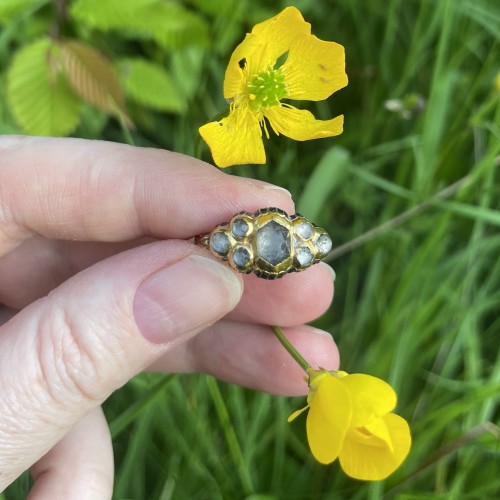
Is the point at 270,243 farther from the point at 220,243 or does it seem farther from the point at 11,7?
the point at 11,7

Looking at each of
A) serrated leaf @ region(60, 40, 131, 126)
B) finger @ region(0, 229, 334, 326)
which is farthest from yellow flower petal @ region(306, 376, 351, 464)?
serrated leaf @ region(60, 40, 131, 126)

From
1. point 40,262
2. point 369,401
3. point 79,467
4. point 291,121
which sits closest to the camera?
point 369,401

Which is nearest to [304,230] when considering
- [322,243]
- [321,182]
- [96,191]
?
[322,243]

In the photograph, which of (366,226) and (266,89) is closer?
(266,89)

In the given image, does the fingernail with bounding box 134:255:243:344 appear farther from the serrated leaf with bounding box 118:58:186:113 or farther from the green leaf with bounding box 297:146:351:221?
the serrated leaf with bounding box 118:58:186:113

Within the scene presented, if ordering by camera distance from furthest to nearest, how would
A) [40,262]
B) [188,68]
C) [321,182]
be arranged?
1. [188,68]
2. [321,182]
3. [40,262]

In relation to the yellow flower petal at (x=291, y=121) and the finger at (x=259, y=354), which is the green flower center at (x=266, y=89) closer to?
the yellow flower petal at (x=291, y=121)

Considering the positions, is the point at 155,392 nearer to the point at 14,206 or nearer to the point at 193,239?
the point at 193,239
